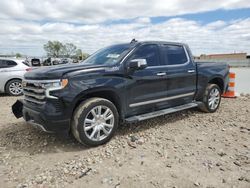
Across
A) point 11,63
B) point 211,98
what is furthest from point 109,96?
point 11,63

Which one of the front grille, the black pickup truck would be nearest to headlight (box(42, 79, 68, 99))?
the black pickup truck

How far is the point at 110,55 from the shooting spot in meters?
4.93

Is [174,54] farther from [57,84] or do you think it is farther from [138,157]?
[57,84]

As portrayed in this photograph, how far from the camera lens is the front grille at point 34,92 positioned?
3893mm

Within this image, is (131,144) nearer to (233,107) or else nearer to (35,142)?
(35,142)

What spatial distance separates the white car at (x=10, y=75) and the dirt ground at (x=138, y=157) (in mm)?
4344

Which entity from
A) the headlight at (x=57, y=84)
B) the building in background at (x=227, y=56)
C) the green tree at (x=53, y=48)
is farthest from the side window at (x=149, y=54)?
the green tree at (x=53, y=48)

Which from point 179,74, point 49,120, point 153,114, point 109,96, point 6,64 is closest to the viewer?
point 49,120

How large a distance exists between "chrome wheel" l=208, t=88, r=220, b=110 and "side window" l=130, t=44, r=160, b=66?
7.05 feet

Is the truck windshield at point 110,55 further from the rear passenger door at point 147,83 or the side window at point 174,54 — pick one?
the side window at point 174,54

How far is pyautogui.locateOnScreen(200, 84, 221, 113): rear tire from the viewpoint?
20.5 feet

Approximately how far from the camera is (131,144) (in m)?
4.34

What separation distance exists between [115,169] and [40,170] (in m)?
1.08

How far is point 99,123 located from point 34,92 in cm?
122
